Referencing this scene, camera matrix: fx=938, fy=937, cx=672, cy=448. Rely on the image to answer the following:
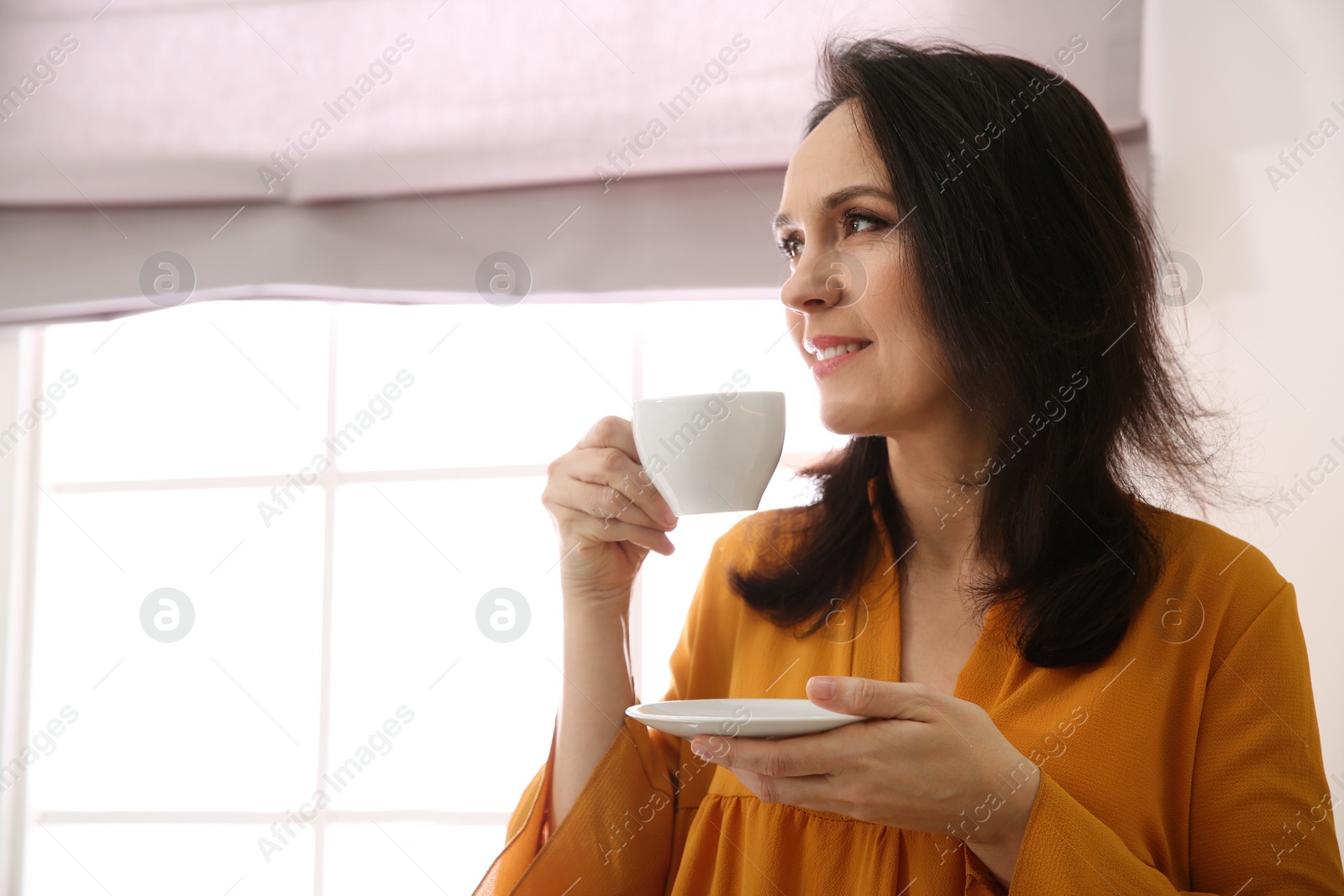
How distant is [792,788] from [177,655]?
1740 mm

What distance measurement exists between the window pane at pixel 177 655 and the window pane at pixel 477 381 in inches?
9.5

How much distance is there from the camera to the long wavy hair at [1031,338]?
39.3 inches

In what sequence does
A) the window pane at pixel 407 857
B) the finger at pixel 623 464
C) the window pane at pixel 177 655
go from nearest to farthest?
the finger at pixel 623 464 < the window pane at pixel 407 857 < the window pane at pixel 177 655

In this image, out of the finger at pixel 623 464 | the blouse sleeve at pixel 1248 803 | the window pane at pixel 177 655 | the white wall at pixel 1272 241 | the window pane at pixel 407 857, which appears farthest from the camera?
the window pane at pixel 177 655

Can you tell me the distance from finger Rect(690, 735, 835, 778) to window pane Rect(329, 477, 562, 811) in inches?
45.4

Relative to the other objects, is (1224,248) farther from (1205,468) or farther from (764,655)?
(764,655)

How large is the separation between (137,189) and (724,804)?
164cm

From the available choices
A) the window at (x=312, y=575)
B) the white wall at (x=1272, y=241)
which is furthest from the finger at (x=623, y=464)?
the white wall at (x=1272, y=241)

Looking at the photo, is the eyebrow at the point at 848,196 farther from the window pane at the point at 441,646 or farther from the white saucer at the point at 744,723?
the window pane at the point at 441,646

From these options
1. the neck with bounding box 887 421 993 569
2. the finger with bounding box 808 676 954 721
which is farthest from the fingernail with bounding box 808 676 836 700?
the neck with bounding box 887 421 993 569

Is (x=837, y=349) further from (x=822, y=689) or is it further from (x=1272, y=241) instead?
(x=1272, y=241)

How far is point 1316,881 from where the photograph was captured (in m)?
0.82

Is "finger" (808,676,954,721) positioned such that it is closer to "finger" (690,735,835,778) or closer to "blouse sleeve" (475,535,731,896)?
"finger" (690,735,835,778)

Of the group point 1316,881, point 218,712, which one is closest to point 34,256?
point 218,712
